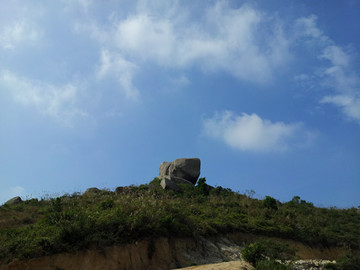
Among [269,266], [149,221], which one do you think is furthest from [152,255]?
[269,266]

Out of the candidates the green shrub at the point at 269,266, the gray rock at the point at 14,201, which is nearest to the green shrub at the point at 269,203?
the green shrub at the point at 269,266

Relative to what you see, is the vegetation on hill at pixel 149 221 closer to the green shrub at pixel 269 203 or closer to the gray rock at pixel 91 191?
the green shrub at pixel 269 203

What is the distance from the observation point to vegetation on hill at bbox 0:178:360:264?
13156 mm

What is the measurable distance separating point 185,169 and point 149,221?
1942 centimetres

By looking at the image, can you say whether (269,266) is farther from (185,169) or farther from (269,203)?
(185,169)

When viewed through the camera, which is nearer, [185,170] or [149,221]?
[149,221]

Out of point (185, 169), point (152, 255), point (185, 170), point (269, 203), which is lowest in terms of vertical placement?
point (152, 255)

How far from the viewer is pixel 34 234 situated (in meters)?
13.3

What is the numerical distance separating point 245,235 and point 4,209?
627 inches

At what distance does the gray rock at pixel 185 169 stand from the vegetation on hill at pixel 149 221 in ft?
7.87

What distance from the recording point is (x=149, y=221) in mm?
15602

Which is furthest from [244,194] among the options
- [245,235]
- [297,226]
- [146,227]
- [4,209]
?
[4,209]

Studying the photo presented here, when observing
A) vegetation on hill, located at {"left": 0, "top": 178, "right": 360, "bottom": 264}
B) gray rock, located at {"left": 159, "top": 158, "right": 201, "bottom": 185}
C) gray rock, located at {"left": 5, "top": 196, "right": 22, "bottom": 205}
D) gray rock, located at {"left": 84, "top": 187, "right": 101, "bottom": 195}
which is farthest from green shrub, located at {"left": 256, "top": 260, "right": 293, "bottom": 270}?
gray rock, located at {"left": 159, "top": 158, "right": 201, "bottom": 185}

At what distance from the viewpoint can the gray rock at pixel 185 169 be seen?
3488 centimetres
